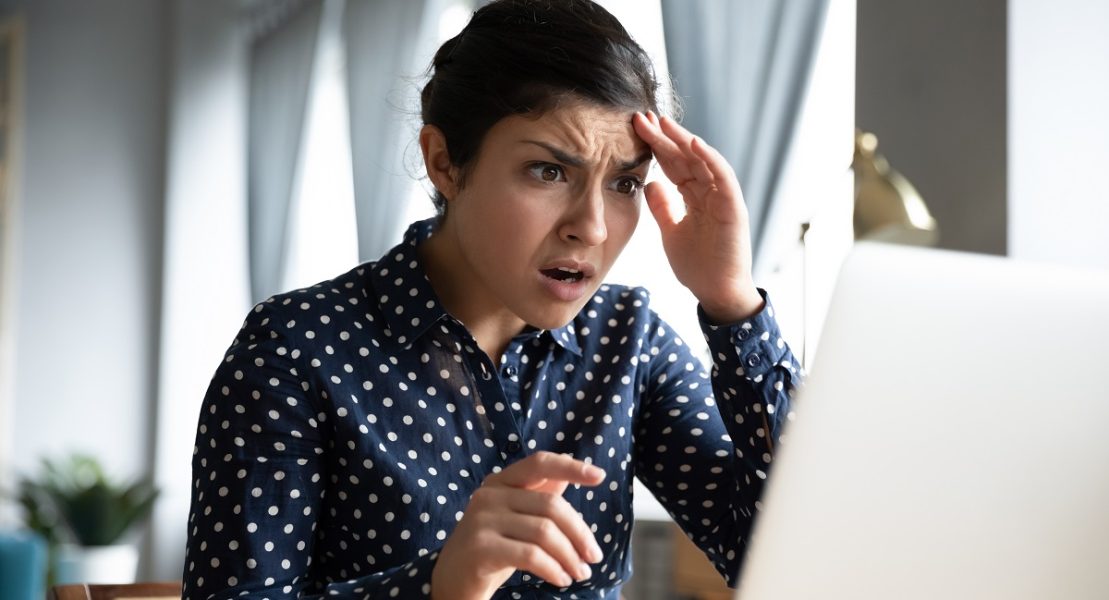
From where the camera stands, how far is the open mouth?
1262mm

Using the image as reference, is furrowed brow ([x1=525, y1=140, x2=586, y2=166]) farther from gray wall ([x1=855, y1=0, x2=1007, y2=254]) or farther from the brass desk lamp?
gray wall ([x1=855, y1=0, x2=1007, y2=254])

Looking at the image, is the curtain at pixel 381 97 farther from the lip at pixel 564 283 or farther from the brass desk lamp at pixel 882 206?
the lip at pixel 564 283

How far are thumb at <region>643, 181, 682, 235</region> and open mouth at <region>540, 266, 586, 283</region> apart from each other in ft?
0.49

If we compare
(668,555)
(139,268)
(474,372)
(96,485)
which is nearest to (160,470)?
(96,485)

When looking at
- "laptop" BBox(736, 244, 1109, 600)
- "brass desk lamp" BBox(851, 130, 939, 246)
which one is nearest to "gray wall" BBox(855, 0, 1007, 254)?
"brass desk lamp" BBox(851, 130, 939, 246)

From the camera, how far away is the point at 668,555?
11.6 feet

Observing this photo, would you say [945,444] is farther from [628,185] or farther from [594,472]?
[628,185]

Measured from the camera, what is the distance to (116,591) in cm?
137

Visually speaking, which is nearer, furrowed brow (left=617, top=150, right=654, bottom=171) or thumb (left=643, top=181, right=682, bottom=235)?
furrowed brow (left=617, top=150, right=654, bottom=171)

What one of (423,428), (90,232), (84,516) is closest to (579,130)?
(423,428)

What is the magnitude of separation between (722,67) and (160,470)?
3505 mm

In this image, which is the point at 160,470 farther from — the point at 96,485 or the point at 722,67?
the point at 722,67

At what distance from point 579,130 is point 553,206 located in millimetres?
84

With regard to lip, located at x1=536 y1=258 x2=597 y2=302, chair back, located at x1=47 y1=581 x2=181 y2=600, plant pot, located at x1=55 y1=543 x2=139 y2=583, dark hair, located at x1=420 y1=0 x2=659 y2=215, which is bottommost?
plant pot, located at x1=55 y1=543 x2=139 y2=583
